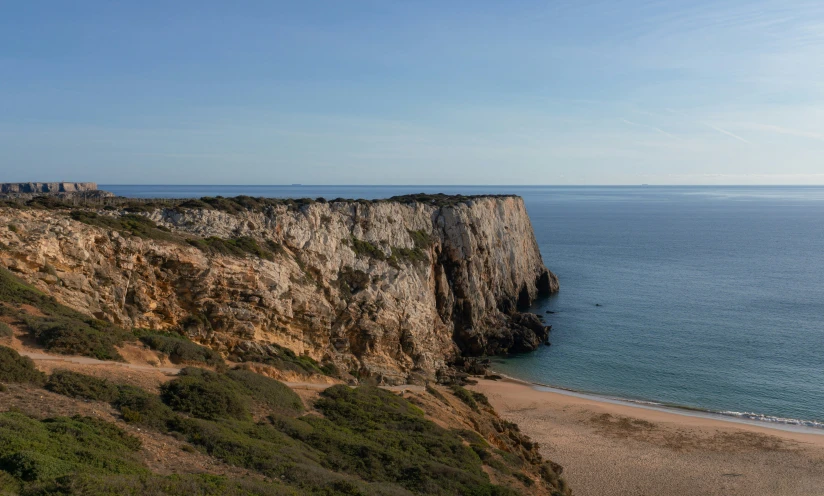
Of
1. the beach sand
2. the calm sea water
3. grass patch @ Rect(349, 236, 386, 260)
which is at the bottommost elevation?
the beach sand

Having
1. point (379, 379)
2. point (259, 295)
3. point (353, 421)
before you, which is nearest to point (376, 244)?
point (379, 379)

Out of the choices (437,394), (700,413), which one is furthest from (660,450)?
(437,394)

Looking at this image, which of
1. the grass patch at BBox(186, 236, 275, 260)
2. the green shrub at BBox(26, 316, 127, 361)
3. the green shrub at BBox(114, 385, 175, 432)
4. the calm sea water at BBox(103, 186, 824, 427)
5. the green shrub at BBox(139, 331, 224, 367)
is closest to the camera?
the green shrub at BBox(114, 385, 175, 432)

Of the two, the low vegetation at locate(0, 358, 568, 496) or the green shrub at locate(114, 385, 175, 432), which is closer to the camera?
the low vegetation at locate(0, 358, 568, 496)

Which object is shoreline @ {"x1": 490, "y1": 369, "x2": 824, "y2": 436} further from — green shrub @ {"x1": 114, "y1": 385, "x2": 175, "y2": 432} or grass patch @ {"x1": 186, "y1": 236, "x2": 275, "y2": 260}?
green shrub @ {"x1": 114, "y1": 385, "x2": 175, "y2": 432}

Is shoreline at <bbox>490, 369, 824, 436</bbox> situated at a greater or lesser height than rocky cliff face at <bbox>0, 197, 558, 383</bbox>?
lesser

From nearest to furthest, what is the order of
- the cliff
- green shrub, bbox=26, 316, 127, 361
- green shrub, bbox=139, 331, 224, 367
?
green shrub, bbox=26, 316, 127, 361 → green shrub, bbox=139, 331, 224, 367 → the cliff

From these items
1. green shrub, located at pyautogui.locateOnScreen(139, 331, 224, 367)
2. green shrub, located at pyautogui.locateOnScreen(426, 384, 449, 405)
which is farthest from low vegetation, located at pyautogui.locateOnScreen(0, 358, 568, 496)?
green shrub, located at pyautogui.locateOnScreen(426, 384, 449, 405)

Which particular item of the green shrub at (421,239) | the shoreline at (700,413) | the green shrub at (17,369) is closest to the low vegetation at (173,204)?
the green shrub at (421,239)
